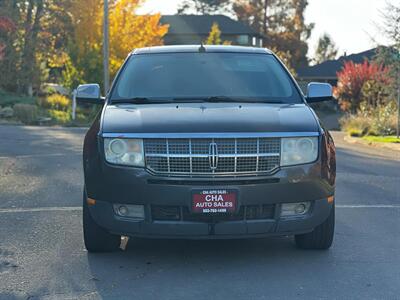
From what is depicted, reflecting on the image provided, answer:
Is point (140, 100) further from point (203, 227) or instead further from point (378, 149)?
point (378, 149)

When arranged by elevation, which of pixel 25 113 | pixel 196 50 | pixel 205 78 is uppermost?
pixel 196 50

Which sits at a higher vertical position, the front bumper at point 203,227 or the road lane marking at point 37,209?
the front bumper at point 203,227

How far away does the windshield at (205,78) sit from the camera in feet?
19.3

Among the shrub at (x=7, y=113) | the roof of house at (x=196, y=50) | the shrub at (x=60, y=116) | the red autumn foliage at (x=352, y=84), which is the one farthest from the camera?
the red autumn foliage at (x=352, y=84)

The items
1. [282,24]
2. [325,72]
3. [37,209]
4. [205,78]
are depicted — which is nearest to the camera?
[205,78]

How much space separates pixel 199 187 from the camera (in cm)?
476

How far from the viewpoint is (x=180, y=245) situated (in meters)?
5.76

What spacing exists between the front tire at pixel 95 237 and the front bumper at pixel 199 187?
0.25 metres

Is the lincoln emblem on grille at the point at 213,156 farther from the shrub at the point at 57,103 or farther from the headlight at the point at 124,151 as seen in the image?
the shrub at the point at 57,103

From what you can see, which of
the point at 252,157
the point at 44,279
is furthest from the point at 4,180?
the point at 252,157

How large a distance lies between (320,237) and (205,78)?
72.6 inches

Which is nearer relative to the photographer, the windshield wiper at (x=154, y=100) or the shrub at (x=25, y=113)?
the windshield wiper at (x=154, y=100)

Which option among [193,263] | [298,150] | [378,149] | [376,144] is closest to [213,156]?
[298,150]

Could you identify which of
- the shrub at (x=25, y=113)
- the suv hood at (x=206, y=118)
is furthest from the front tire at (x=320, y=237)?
the shrub at (x=25, y=113)
